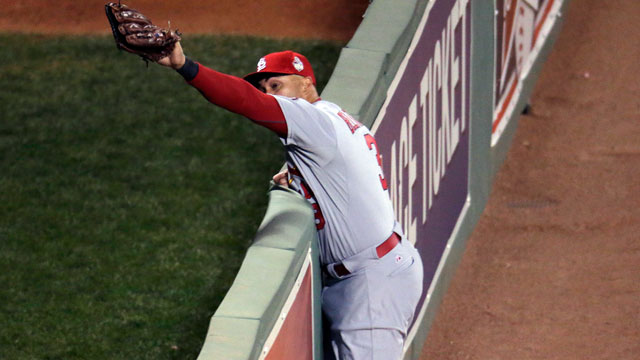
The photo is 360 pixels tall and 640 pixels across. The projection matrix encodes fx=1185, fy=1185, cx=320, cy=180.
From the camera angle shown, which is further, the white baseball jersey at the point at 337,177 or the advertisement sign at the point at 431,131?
the advertisement sign at the point at 431,131

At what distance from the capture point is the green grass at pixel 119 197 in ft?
22.3

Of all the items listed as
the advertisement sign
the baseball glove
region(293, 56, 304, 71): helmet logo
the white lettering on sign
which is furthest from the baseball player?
the white lettering on sign

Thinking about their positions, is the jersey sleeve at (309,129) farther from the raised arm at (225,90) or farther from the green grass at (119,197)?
the green grass at (119,197)

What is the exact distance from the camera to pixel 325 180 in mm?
4207

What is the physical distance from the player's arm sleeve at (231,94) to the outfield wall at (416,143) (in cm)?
40

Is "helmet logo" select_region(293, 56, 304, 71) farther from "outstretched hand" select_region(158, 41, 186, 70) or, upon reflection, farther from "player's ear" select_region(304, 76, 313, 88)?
"outstretched hand" select_region(158, 41, 186, 70)

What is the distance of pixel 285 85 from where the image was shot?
429 cm

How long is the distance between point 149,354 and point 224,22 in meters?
6.11

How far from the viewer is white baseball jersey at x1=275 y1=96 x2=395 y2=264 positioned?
13.2 ft

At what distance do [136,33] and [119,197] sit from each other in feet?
16.1

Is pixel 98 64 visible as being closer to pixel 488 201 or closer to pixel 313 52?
pixel 313 52

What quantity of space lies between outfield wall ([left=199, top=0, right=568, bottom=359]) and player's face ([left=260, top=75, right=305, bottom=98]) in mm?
367

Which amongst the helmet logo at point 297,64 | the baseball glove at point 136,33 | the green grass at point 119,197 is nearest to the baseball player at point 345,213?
the helmet logo at point 297,64

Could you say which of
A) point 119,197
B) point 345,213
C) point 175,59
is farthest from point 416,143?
point 119,197
